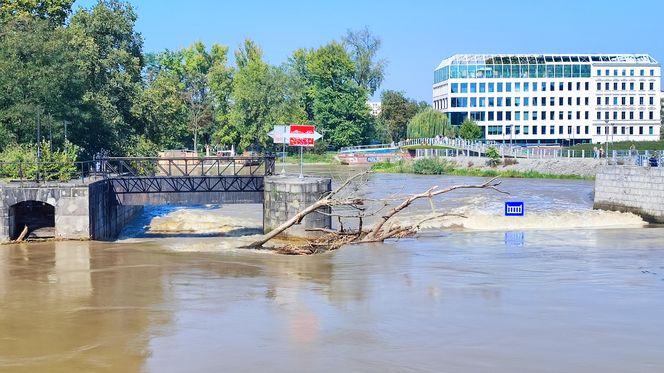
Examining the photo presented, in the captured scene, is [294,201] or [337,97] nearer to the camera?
[294,201]

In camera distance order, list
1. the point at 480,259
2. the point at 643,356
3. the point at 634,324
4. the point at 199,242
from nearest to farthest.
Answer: the point at 643,356 < the point at 634,324 < the point at 480,259 < the point at 199,242

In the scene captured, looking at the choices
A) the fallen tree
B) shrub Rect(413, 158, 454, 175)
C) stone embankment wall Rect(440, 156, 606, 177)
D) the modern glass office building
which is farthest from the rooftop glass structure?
the fallen tree

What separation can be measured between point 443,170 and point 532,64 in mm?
43497

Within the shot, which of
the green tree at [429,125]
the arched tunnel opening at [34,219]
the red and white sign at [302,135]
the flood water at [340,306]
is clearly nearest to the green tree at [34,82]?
the arched tunnel opening at [34,219]

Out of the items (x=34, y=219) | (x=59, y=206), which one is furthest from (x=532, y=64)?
(x=59, y=206)

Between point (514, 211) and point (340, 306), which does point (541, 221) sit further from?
point (340, 306)

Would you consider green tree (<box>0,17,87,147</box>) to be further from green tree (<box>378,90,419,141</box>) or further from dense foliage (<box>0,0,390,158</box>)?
green tree (<box>378,90,419,141</box>)

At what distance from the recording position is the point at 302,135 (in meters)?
33.5

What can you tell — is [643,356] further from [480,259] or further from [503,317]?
[480,259]

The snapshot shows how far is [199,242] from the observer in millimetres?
29797

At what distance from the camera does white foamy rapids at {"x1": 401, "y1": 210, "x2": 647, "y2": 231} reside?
3550 centimetres

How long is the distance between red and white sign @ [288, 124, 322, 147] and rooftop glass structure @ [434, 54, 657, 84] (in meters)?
89.6

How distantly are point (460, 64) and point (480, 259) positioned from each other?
101 m

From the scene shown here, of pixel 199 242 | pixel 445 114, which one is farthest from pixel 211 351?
pixel 445 114
